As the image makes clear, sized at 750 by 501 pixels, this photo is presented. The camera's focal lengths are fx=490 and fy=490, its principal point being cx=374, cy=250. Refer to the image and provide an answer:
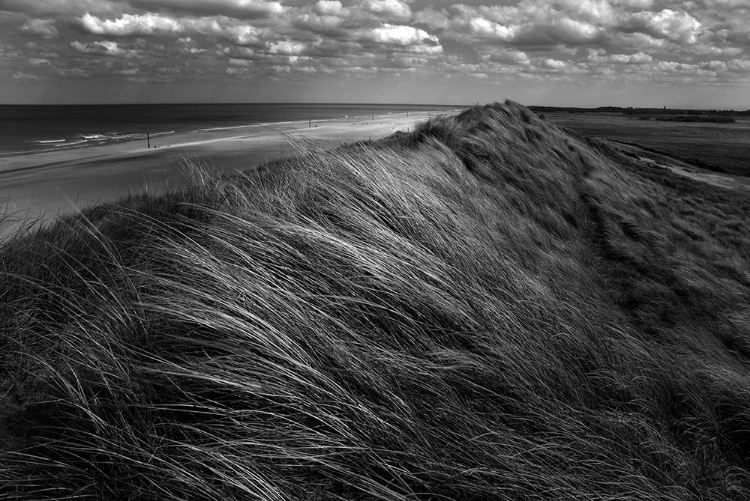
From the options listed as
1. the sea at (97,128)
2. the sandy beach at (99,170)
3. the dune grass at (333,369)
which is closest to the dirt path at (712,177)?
the sandy beach at (99,170)

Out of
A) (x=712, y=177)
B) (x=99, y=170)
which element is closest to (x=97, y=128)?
(x=99, y=170)

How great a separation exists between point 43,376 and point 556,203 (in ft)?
26.3

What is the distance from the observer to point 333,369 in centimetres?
221

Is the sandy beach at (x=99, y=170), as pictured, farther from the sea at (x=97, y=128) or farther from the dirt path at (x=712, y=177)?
the dirt path at (x=712, y=177)

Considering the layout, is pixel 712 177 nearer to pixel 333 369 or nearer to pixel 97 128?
pixel 333 369

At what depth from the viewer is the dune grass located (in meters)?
1.82

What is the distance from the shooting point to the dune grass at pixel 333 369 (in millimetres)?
1815

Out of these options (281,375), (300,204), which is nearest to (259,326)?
(281,375)

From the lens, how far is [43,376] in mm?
2018

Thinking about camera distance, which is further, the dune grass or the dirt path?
the dirt path

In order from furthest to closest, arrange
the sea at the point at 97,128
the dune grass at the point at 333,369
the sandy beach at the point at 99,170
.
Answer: the sea at the point at 97,128
the sandy beach at the point at 99,170
the dune grass at the point at 333,369

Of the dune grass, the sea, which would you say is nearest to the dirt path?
→ the dune grass

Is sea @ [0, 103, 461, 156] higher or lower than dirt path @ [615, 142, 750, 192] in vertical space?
higher

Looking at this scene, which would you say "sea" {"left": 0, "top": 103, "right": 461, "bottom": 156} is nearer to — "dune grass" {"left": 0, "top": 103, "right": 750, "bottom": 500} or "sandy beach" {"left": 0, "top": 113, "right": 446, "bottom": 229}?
"sandy beach" {"left": 0, "top": 113, "right": 446, "bottom": 229}
